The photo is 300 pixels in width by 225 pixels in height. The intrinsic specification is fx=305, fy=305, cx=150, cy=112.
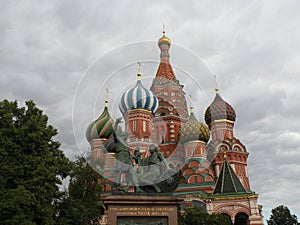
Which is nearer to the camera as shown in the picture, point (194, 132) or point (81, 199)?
point (81, 199)

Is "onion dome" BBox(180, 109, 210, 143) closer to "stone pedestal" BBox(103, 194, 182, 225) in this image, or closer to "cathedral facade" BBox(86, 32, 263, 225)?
"cathedral facade" BBox(86, 32, 263, 225)

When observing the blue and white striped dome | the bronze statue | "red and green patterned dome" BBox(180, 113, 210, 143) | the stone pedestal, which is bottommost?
the stone pedestal

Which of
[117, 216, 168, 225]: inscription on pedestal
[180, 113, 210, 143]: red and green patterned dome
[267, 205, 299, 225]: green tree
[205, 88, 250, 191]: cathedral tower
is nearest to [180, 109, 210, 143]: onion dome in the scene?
[180, 113, 210, 143]: red and green patterned dome

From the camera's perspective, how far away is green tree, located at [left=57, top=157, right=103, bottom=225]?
57.5 ft

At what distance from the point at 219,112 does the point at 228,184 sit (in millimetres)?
14269

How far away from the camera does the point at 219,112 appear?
4309 centimetres

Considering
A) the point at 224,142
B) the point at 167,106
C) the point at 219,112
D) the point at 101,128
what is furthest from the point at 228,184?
the point at 101,128

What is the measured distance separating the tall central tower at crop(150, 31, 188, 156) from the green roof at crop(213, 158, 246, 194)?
8104mm

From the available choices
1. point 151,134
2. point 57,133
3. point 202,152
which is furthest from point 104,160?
point 57,133

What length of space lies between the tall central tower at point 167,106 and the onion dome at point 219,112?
346cm

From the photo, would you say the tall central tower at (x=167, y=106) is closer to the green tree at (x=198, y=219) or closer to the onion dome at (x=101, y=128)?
the onion dome at (x=101, y=128)

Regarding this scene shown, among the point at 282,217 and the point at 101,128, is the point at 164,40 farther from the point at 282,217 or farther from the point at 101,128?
the point at 282,217

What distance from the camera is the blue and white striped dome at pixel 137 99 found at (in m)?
35.9

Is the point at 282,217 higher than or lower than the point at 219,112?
lower
